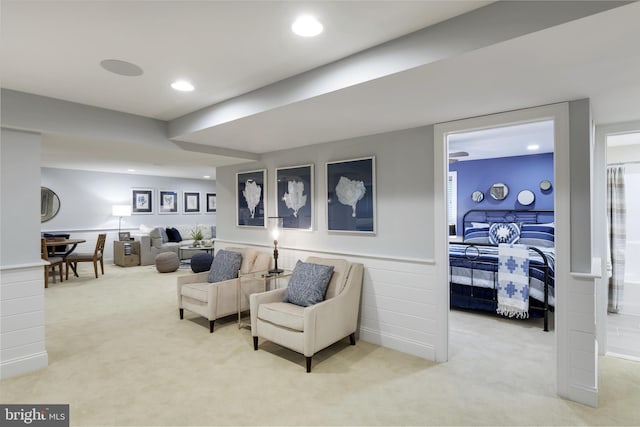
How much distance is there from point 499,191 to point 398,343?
4.33m

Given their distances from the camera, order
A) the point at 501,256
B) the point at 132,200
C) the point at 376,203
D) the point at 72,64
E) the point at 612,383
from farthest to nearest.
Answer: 1. the point at 132,200
2. the point at 501,256
3. the point at 376,203
4. the point at 612,383
5. the point at 72,64

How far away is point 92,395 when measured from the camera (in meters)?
2.41

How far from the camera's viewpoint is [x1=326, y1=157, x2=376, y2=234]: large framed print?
3.46 meters

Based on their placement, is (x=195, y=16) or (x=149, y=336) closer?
(x=195, y=16)

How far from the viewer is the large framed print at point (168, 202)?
30.0ft

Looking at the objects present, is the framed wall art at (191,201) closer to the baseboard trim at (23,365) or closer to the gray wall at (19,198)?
the gray wall at (19,198)

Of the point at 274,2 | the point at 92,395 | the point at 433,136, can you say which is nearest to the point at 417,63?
the point at 274,2

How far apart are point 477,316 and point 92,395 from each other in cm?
406

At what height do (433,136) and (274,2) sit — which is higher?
(274,2)

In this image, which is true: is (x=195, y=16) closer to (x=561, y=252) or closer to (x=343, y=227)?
(x=343, y=227)

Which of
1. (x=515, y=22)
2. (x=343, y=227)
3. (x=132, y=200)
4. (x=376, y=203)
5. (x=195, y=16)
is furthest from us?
(x=132, y=200)

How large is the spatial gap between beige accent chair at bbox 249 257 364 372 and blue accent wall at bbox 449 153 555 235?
167 inches

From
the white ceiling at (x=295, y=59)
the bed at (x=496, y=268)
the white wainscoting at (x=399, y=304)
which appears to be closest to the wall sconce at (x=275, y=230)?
the white wainscoting at (x=399, y=304)

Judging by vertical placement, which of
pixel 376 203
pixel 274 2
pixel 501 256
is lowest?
pixel 501 256
